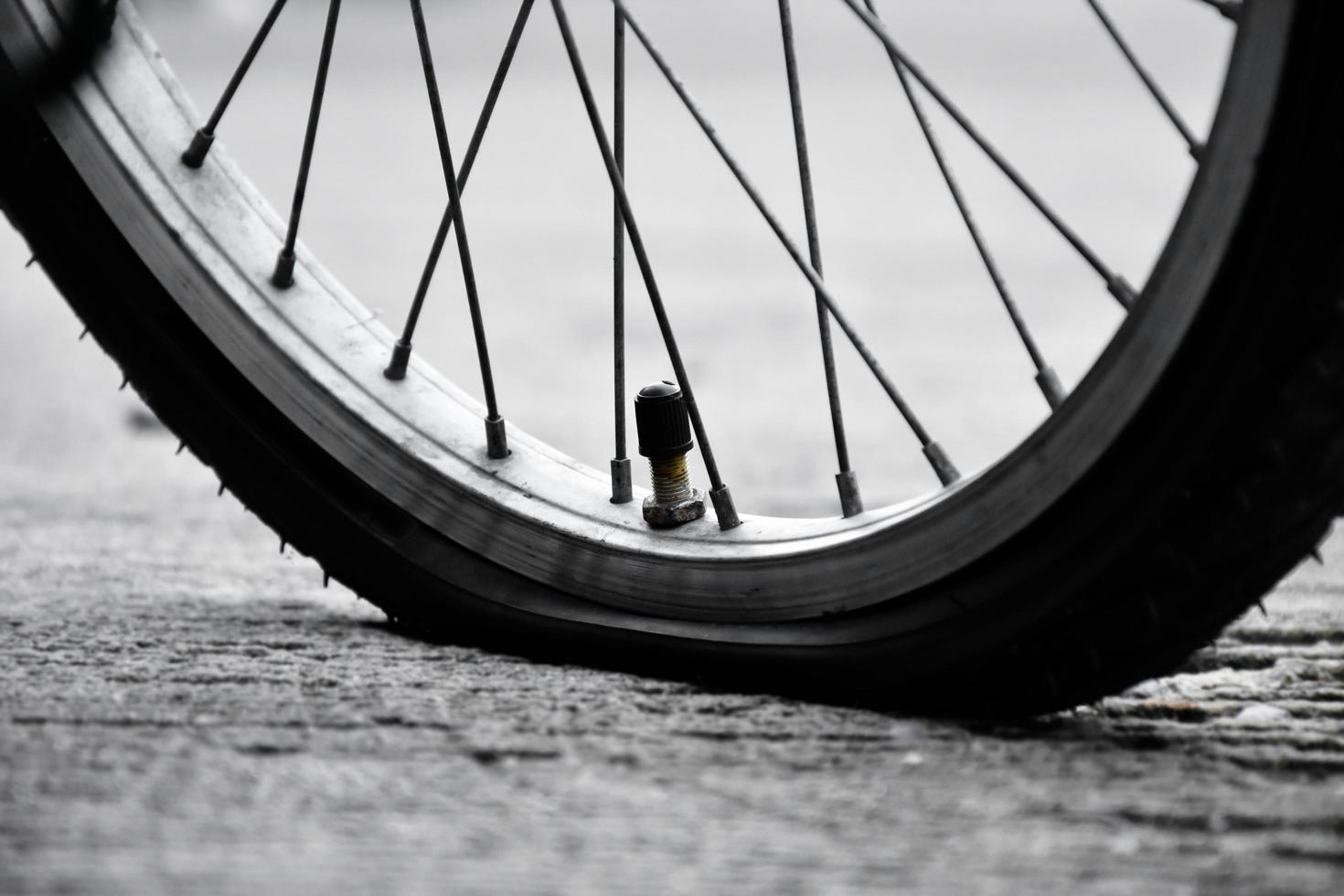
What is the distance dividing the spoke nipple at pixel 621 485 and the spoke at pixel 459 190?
215 millimetres

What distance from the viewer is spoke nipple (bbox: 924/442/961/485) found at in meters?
1.17

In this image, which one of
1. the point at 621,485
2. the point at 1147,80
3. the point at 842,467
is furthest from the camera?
the point at 621,485

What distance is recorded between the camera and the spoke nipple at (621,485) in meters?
1.33

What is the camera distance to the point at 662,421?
1.29 metres

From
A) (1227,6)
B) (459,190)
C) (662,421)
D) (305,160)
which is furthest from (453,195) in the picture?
(1227,6)

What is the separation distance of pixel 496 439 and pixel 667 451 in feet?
0.57

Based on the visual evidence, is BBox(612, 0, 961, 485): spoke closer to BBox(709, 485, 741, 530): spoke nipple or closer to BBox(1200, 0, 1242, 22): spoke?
BBox(709, 485, 741, 530): spoke nipple

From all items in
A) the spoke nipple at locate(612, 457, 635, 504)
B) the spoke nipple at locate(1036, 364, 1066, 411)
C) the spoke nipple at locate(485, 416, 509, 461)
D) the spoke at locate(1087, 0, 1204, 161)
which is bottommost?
the spoke nipple at locate(612, 457, 635, 504)

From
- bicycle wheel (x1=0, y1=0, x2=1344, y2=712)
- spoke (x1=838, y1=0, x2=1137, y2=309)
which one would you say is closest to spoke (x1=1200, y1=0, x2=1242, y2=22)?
bicycle wheel (x1=0, y1=0, x2=1344, y2=712)

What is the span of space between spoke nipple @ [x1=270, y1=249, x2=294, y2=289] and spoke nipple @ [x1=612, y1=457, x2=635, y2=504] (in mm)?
367

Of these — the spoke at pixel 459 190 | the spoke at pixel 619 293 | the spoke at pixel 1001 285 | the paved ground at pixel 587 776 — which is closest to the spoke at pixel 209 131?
the spoke at pixel 459 190

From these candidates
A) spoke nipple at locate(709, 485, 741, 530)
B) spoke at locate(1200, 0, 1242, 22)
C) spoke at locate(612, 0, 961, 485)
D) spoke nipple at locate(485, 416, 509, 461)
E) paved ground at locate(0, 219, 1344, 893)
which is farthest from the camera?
spoke nipple at locate(485, 416, 509, 461)

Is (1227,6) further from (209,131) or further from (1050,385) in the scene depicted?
(209,131)

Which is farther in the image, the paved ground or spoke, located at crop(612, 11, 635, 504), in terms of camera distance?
spoke, located at crop(612, 11, 635, 504)
